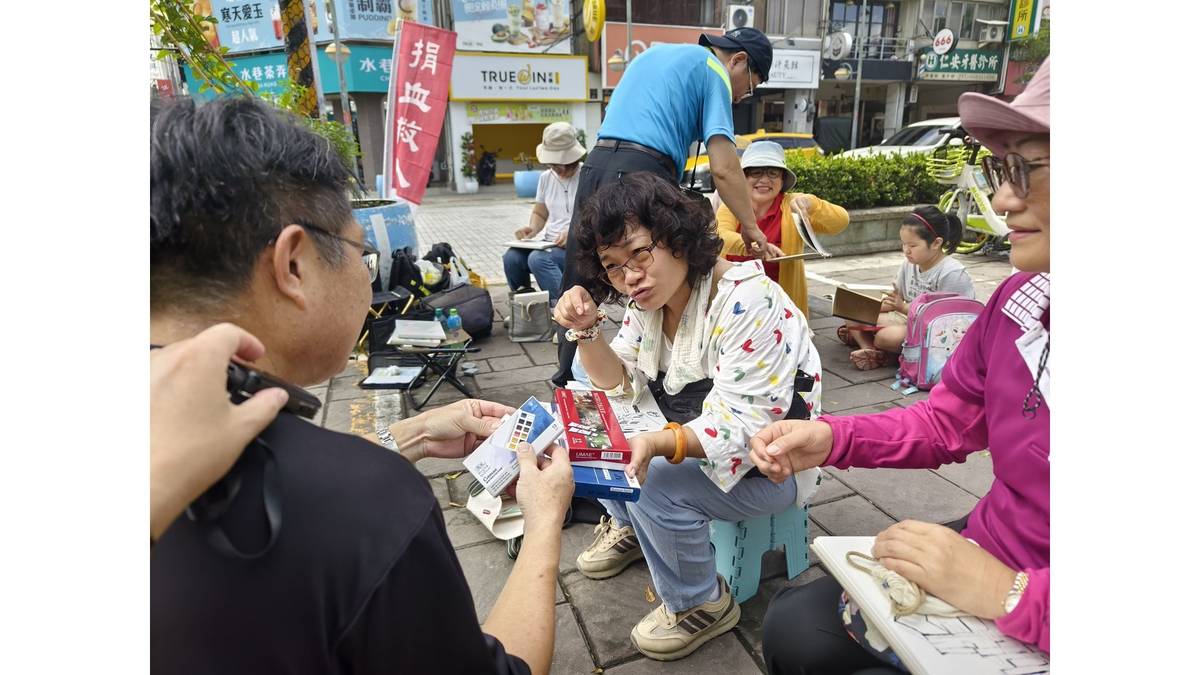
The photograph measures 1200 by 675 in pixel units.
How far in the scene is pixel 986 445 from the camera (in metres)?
1.58

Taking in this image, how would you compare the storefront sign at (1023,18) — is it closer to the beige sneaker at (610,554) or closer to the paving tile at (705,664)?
the beige sneaker at (610,554)

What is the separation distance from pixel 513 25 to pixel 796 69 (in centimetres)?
1026

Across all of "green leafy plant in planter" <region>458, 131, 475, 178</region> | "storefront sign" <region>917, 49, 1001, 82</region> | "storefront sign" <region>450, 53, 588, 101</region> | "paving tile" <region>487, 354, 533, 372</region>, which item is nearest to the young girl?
"paving tile" <region>487, 354, 533, 372</region>

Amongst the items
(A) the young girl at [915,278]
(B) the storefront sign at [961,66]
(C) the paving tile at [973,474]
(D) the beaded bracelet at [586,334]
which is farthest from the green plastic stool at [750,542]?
(B) the storefront sign at [961,66]

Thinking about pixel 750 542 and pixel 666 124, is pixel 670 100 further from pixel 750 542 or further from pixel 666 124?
pixel 750 542

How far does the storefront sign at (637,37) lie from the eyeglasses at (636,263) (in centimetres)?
2076

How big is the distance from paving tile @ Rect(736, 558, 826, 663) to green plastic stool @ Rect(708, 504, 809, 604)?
4 cm

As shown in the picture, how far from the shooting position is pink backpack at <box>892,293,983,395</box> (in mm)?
3924

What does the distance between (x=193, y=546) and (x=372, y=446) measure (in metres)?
0.23

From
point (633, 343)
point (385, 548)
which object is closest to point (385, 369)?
point (633, 343)

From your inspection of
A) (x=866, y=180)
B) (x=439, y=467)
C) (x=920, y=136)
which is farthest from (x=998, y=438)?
(x=920, y=136)

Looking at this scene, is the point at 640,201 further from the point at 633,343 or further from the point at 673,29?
the point at 673,29

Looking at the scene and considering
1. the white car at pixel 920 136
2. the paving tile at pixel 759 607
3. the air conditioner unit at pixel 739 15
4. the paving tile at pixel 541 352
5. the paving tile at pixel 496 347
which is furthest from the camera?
the air conditioner unit at pixel 739 15

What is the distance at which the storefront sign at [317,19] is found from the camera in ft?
61.7
